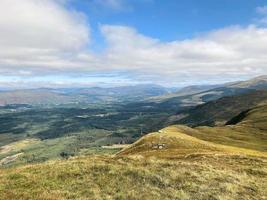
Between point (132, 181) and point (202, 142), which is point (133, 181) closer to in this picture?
point (132, 181)

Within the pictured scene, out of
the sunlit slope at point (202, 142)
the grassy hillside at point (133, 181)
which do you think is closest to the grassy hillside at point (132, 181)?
the grassy hillside at point (133, 181)

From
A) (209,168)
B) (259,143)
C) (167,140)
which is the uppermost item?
(209,168)

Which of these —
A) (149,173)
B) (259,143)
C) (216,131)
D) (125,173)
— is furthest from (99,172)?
(216,131)

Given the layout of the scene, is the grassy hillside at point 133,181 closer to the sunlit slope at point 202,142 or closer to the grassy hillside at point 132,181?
the grassy hillside at point 132,181

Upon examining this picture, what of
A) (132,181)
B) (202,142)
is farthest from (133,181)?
(202,142)

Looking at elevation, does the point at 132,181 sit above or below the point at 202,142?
above

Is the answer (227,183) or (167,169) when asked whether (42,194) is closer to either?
(167,169)

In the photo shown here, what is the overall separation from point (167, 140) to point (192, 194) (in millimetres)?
75248

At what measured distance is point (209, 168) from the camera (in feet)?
127

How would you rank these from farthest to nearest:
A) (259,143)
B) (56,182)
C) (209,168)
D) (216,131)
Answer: (216,131)
(259,143)
(209,168)
(56,182)

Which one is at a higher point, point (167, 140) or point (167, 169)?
point (167, 169)

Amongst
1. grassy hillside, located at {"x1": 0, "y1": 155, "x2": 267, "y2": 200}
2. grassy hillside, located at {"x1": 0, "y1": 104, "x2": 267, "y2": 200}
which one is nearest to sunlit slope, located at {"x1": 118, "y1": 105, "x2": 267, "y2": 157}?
grassy hillside, located at {"x1": 0, "y1": 104, "x2": 267, "y2": 200}

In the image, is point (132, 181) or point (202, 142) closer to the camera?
point (132, 181)

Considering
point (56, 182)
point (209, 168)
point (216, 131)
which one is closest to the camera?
point (56, 182)
